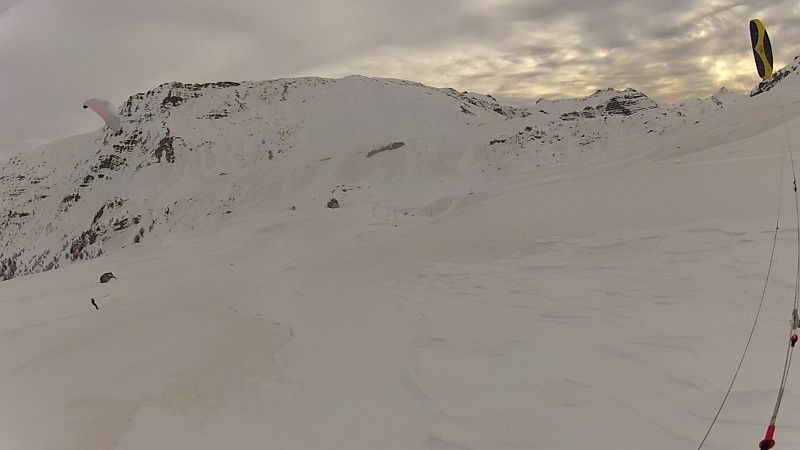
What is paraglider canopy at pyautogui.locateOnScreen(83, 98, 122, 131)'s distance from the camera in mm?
49406

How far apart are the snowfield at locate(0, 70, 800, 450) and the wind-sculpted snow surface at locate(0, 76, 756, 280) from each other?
5.17 m

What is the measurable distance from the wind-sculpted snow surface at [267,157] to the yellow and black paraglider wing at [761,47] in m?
6.01

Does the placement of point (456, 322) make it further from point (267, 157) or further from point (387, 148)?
point (267, 157)

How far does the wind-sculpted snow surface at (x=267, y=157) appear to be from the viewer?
2619cm

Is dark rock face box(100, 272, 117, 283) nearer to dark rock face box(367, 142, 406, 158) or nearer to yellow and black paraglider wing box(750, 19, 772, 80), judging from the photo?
yellow and black paraglider wing box(750, 19, 772, 80)

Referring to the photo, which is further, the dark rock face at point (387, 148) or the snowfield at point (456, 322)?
the dark rock face at point (387, 148)

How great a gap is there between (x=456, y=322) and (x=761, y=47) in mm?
11913

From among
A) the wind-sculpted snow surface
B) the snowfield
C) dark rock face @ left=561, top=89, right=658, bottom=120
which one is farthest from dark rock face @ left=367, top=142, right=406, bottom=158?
dark rock face @ left=561, top=89, right=658, bottom=120

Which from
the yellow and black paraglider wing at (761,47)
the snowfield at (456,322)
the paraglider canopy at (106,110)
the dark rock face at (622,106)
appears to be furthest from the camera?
the dark rock face at (622,106)

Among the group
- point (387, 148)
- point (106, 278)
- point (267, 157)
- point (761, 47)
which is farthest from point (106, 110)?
point (761, 47)

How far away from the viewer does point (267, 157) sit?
41.8 meters

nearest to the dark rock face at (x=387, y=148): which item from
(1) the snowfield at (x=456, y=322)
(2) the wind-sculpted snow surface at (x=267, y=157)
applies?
(2) the wind-sculpted snow surface at (x=267, y=157)

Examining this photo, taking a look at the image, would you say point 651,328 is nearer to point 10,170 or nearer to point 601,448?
point 601,448

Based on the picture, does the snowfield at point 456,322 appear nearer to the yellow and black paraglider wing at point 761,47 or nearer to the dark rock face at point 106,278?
the dark rock face at point 106,278
